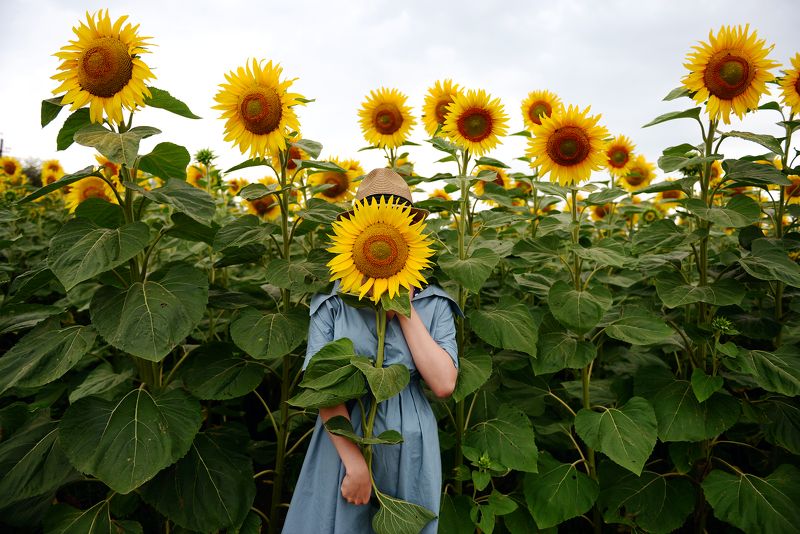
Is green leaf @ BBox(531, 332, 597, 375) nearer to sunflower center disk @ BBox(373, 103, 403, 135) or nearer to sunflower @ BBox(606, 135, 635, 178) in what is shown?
sunflower center disk @ BBox(373, 103, 403, 135)

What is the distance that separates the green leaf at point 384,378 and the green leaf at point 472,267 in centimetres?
51

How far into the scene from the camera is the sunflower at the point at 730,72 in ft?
8.14

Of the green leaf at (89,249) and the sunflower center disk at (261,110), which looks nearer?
the green leaf at (89,249)

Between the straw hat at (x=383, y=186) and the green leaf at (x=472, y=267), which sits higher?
the straw hat at (x=383, y=186)

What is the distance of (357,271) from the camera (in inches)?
74.0

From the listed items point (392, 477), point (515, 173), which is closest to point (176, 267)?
point (392, 477)

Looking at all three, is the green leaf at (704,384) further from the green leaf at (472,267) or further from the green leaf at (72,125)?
the green leaf at (72,125)

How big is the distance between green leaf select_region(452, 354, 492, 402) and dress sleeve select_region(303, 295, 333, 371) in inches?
22.7

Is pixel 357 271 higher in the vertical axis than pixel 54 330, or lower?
higher

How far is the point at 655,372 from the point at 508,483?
1165 mm

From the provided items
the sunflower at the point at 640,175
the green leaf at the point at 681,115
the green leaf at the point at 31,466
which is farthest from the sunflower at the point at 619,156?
the green leaf at the point at 31,466

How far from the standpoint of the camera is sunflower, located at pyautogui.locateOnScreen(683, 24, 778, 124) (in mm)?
2482

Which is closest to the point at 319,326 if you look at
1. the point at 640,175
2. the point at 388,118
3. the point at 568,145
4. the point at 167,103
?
the point at 167,103

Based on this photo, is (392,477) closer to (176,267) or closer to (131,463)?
(131,463)
